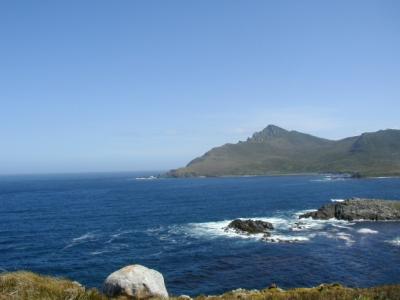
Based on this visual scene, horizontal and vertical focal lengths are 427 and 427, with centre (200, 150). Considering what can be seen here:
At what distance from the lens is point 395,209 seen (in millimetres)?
110688

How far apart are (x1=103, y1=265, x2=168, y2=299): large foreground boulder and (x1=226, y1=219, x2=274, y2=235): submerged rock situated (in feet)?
218

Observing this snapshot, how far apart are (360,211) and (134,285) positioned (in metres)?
96.9

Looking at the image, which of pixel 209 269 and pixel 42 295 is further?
pixel 209 269

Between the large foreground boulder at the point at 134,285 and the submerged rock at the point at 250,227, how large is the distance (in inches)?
2614

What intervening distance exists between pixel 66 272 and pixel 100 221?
5024 centimetres

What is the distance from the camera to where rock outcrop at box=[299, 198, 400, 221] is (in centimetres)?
10806

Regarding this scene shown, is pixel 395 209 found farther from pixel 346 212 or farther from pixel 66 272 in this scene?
pixel 66 272

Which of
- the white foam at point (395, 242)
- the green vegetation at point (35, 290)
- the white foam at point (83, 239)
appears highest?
the green vegetation at point (35, 290)

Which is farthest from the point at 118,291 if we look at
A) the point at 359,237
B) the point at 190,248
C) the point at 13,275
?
the point at 359,237

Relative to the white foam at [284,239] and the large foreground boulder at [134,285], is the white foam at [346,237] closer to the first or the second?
the white foam at [284,239]

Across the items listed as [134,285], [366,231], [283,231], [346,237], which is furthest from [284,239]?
[134,285]

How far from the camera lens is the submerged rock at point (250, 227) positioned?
301 ft

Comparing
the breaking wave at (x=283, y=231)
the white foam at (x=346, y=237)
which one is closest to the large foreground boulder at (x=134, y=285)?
the breaking wave at (x=283, y=231)

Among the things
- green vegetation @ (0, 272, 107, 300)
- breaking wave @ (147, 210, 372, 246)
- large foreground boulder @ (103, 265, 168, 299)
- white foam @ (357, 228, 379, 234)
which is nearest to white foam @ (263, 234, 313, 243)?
breaking wave @ (147, 210, 372, 246)
